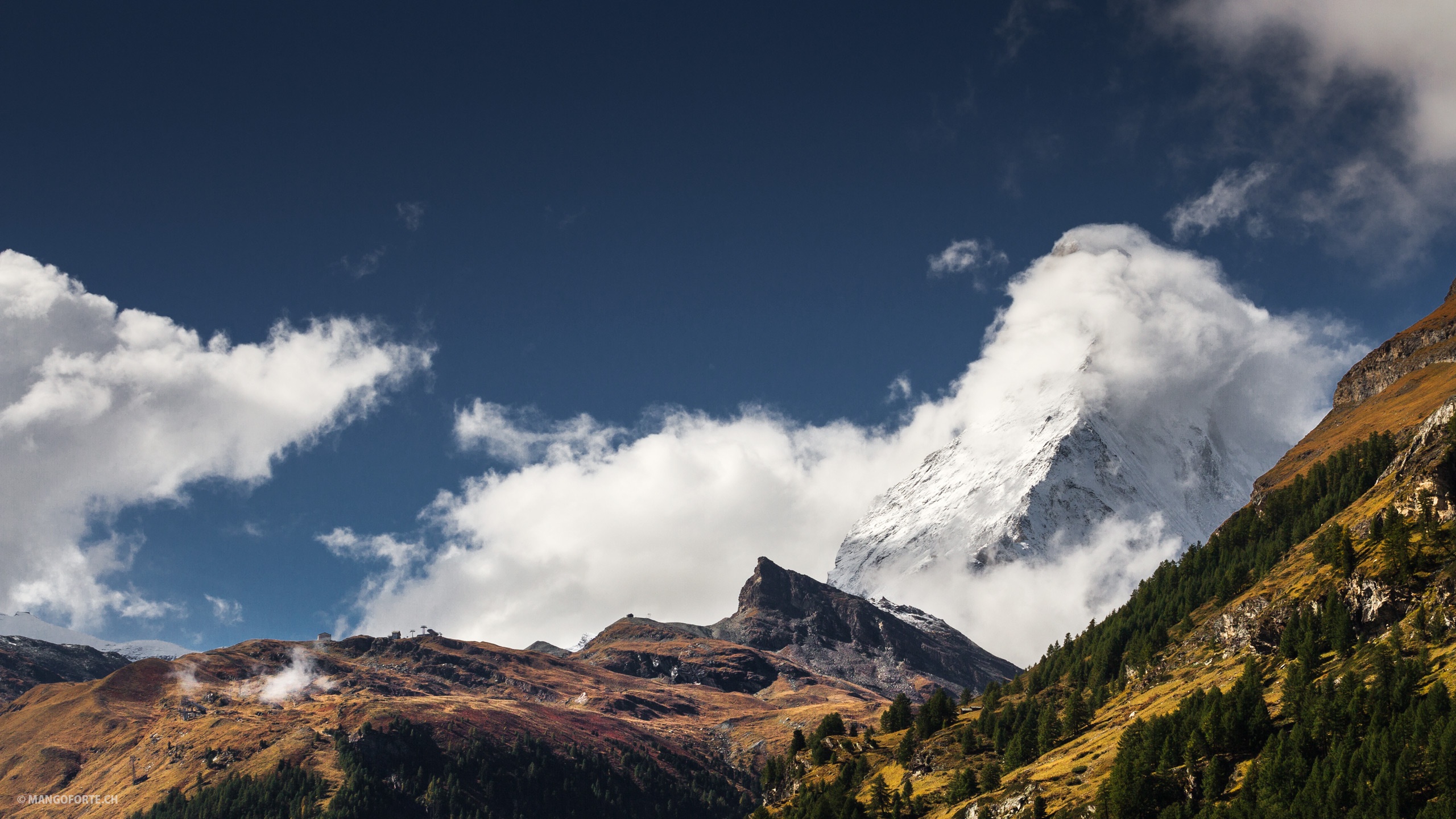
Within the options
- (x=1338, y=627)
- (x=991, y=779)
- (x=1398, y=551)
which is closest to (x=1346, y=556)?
(x=1398, y=551)

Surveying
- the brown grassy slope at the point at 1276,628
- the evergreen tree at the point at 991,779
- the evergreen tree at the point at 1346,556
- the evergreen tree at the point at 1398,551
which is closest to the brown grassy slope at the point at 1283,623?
the brown grassy slope at the point at 1276,628

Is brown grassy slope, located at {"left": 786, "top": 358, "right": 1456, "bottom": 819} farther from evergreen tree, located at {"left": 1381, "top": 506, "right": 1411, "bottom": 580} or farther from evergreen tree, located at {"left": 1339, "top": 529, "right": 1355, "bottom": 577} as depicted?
evergreen tree, located at {"left": 1381, "top": 506, "right": 1411, "bottom": 580}

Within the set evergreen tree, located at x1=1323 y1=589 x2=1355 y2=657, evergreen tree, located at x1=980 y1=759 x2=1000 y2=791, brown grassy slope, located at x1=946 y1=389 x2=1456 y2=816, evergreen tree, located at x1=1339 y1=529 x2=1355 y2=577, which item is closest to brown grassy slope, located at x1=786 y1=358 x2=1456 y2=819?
brown grassy slope, located at x1=946 y1=389 x2=1456 y2=816

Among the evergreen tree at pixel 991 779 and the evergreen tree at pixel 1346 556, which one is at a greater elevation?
the evergreen tree at pixel 1346 556

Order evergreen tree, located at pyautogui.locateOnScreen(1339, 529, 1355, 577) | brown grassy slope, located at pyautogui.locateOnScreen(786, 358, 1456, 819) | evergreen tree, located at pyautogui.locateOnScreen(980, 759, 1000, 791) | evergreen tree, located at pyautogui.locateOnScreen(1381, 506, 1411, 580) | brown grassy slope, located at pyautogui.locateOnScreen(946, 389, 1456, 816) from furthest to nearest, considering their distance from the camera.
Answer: evergreen tree, located at pyautogui.locateOnScreen(980, 759, 1000, 791) → evergreen tree, located at pyautogui.locateOnScreen(1339, 529, 1355, 577) → evergreen tree, located at pyautogui.locateOnScreen(1381, 506, 1411, 580) → brown grassy slope, located at pyautogui.locateOnScreen(946, 389, 1456, 816) → brown grassy slope, located at pyautogui.locateOnScreen(786, 358, 1456, 819)

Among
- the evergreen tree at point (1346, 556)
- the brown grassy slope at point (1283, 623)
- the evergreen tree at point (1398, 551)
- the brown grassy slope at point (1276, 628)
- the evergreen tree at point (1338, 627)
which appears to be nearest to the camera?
the brown grassy slope at point (1283, 623)

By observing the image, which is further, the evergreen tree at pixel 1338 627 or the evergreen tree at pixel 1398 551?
the evergreen tree at pixel 1398 551

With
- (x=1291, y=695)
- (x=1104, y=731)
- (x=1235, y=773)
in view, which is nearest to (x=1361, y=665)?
(x=1291, y=695)

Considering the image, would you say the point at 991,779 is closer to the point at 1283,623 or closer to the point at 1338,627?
the point at 1283,623

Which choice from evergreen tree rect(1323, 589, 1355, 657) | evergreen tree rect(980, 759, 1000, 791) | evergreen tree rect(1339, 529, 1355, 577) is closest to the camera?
evergreen tree rect(1323, 589, 1355, 657)

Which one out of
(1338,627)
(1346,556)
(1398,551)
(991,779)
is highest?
(1346,556)

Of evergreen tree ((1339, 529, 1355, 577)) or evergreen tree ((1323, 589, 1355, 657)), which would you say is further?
evergreen tree ((1339, 529, 1355, 577))

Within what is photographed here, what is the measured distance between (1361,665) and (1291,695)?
9988 mm

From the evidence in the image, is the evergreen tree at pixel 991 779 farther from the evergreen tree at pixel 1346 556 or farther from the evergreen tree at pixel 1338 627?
the evergreen tree at pixel 1346 556
